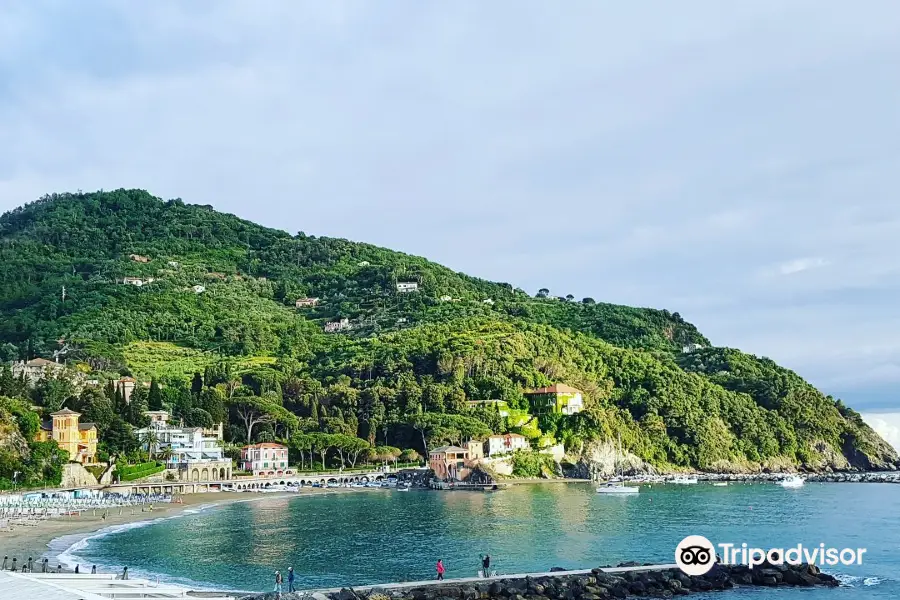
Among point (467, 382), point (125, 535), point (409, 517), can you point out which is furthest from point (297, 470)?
point (125, 535)

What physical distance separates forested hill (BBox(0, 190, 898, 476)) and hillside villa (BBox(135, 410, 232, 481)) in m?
5.24

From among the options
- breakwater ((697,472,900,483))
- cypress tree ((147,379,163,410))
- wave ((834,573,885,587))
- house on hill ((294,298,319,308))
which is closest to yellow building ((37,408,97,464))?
cypress tree ((147,379,163,410))

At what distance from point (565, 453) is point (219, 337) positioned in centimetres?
6713

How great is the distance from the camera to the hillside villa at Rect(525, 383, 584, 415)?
12125 cm

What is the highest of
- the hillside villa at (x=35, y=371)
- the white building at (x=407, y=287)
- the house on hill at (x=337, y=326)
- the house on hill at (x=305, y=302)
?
the white building at (x=407, y=287)

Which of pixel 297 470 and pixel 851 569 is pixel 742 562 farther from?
pixel 297 470

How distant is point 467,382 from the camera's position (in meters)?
125

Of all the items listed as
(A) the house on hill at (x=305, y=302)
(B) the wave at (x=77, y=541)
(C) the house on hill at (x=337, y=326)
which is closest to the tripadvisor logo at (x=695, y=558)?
(B) the wave at (x=77, y=541)

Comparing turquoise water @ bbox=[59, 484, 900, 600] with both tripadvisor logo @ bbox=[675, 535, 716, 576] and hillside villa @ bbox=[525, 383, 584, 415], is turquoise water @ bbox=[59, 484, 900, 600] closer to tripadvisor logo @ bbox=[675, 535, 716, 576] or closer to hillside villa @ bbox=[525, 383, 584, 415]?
tripadvisor logo @ bbox=[675, 535, 716, 576]

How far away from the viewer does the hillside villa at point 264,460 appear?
100m

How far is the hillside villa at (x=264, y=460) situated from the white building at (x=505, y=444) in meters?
24.5

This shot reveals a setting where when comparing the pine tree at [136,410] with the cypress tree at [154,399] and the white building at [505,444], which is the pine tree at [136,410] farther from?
the white building at [505,444]

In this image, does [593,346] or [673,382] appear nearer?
[673,382]

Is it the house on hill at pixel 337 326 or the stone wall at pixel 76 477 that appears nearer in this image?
the stone wall at pixel 76 477
